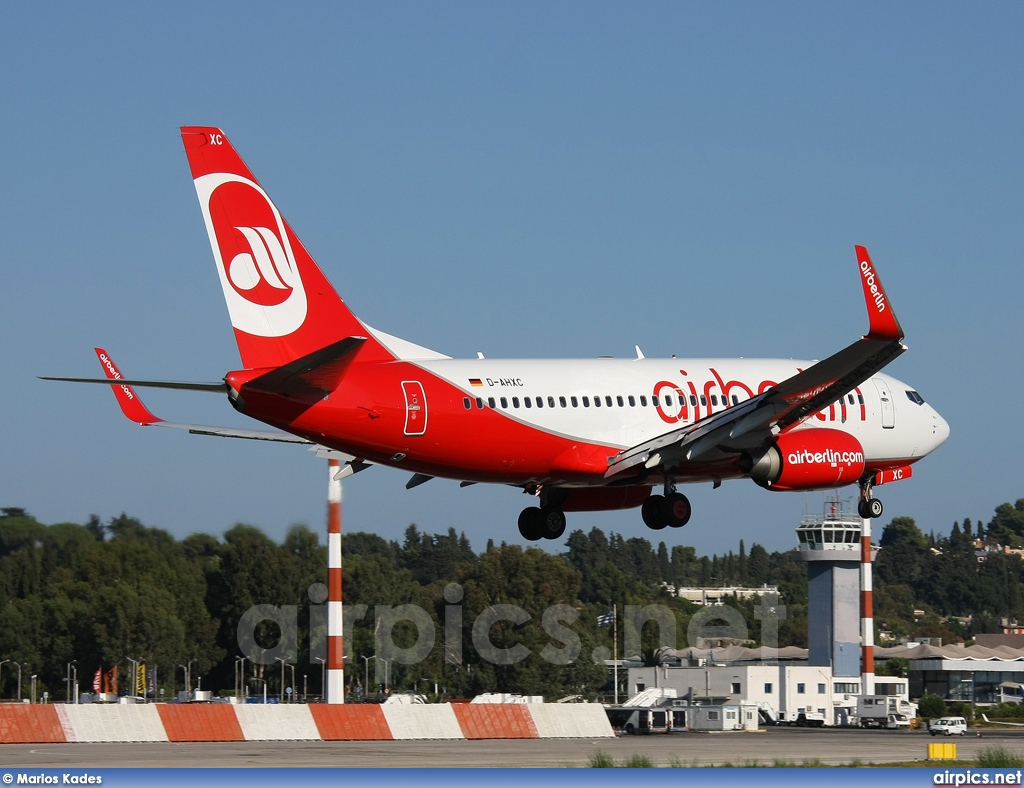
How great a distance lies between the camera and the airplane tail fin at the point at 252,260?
3875 cm

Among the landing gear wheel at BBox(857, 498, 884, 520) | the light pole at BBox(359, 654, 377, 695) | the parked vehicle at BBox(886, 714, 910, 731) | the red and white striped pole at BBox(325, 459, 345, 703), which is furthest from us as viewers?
the light pole at BBox(359, 654, 377, 695)

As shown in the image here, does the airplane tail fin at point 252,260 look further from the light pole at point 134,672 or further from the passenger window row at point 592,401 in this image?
the light pole at point 134,672

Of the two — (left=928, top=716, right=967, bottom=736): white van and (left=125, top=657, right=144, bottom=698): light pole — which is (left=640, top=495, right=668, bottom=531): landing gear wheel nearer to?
(left=928, top=716, right=967, bottom=736): white van

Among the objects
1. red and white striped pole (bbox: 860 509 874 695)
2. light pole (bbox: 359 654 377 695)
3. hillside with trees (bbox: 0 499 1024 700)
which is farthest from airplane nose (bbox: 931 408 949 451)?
light pole (bbox: 359 654 377 695)

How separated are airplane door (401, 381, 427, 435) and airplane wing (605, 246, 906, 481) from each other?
240 inches

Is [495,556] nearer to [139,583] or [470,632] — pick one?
[470,632]

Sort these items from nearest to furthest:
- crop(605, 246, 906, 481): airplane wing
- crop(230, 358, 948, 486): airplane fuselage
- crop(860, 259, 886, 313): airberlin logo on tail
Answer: crop(860, 259, 886, 313): airberlin logo on tail < crop(230, 358, 948, 486): airplane fuselage < crop(605, 246, 906, 481): airplane wing

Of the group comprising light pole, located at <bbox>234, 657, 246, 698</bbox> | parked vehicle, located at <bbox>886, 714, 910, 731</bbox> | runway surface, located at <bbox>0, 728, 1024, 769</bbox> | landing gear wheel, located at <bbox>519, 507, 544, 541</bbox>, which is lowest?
parked vehicle, located at <bbox>886, 714, 910, 731</bbox>

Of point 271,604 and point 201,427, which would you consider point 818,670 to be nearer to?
point 271,604

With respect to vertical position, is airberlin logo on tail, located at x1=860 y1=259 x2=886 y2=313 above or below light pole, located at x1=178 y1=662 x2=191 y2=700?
above

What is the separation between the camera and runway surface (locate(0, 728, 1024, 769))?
41.4 m

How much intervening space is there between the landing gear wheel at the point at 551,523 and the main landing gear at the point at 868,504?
29.7ft

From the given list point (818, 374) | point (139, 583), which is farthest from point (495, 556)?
point (818, 374)

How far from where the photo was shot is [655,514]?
46438mm
